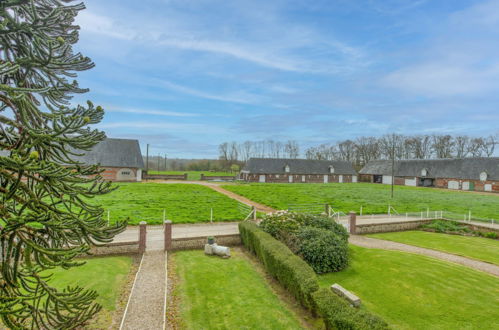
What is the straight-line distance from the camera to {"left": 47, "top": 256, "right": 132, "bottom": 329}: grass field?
7340 mm

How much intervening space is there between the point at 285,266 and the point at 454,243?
38.6ft

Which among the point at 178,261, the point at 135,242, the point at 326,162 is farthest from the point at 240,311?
the point at 326,162

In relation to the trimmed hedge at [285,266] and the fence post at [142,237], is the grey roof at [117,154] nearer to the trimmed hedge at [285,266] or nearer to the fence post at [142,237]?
the fence post at [142,237]

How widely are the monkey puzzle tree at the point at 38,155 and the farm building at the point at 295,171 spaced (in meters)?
45.2

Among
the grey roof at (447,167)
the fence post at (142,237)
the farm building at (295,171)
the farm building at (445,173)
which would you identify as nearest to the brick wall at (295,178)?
the farm building at (295,171)

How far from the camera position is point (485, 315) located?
729cm

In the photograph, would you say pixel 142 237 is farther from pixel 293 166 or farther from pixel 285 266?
pixel 293 166

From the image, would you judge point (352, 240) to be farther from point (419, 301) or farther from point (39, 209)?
point (39, 209)

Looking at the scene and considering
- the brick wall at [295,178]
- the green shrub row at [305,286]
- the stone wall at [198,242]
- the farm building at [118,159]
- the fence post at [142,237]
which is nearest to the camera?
the green shrub row at [305,286]

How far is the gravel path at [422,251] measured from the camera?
11.1m

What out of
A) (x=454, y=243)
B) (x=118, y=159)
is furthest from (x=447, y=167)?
(x=118, y=159)

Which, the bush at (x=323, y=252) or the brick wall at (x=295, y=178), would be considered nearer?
the bush at (x=323, y=252)

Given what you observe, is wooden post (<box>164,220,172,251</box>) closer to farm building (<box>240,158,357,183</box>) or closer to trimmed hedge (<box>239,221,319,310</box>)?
trimmed hedge (<box>239,221,319,310</box>)

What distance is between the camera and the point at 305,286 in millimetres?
7539
